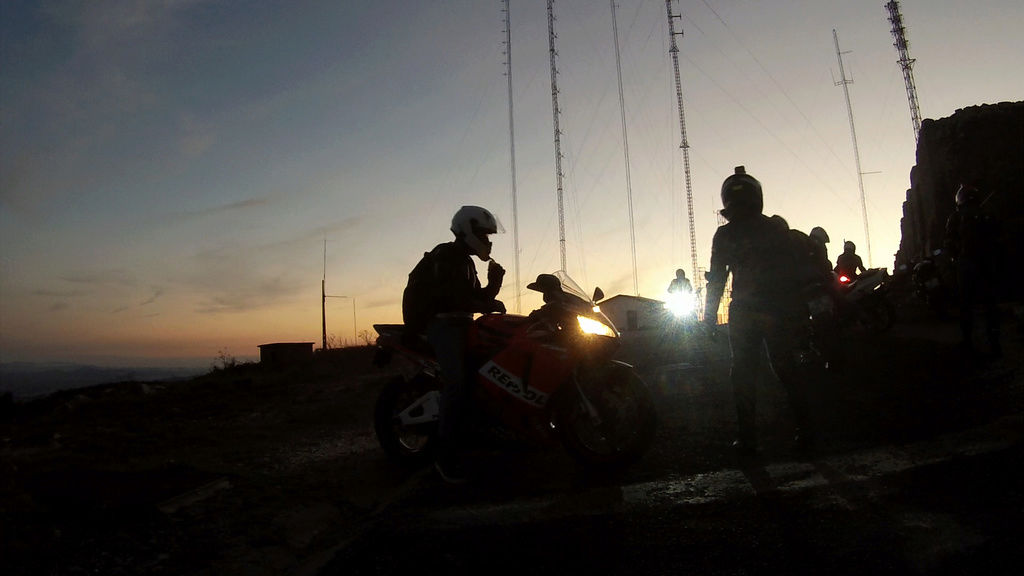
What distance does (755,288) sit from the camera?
486cm

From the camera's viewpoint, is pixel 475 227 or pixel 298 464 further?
pixel 298 464

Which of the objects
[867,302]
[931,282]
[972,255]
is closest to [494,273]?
[972,255]

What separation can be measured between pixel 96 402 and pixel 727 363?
32.7 ft

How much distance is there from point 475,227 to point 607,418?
5.45 feet

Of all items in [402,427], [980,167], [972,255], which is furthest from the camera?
[980,167]

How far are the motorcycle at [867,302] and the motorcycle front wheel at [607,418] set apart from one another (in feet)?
19.0

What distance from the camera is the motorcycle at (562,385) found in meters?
4.48

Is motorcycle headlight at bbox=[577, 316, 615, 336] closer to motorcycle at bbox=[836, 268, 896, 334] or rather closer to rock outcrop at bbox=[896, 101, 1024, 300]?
motorcycle at bbox=[836, 268, 896, 334]

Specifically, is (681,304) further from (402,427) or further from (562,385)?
(562,385)

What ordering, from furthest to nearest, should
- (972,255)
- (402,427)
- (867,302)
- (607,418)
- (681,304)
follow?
(681,304) < (867,302) < (972,255) < (402,427) < (607,418)

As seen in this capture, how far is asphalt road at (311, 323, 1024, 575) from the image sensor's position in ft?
8.41

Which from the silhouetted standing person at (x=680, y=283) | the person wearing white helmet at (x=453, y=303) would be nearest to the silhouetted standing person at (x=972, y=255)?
the person wearing white helmet at (x=453, y=303)

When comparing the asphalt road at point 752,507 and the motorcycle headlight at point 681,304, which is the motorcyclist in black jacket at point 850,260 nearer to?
the motorcycle headlight at point 681,304

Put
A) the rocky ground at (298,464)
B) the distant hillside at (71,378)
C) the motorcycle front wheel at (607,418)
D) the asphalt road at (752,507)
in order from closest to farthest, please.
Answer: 1. the asphalt road at (752,507)
2. the rocky ground at (298,464)
3. the motorcycle front wheel at (607,418)
4. the distant hillside at (71,378)
